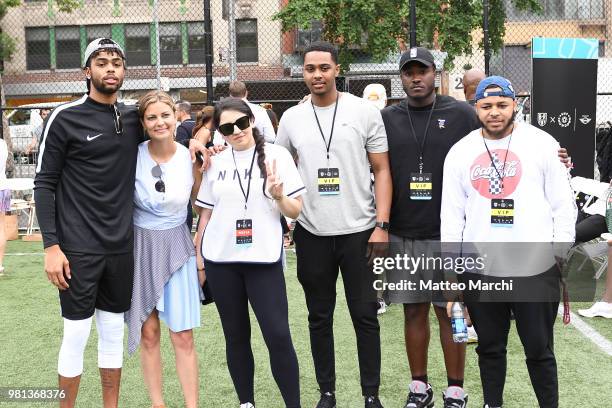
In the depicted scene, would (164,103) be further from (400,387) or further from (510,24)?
(510,24)

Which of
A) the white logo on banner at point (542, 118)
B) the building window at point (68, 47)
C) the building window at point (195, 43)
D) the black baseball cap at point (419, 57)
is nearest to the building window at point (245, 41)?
the building window at point (195, 43)

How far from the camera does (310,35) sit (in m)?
25.4

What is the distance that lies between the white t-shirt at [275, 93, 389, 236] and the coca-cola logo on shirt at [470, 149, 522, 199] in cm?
62

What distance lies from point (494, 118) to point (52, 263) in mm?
2214

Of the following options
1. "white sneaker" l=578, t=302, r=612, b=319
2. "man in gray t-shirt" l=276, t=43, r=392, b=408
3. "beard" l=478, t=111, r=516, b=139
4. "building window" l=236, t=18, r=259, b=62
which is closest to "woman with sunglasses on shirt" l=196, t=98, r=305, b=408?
"man in gray t-shirt" l=276, t=43, r=392, b=408

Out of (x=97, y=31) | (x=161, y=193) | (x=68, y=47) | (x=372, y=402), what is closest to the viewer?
(x=161, y=193)

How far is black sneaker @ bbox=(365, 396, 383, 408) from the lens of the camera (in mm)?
4164

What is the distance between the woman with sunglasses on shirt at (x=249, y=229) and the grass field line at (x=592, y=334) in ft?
A: 8.65

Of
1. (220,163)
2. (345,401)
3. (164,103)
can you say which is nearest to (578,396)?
(345,401)

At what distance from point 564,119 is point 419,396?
19.5ft

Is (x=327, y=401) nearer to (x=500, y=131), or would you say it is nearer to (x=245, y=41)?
(x=500, y=131)

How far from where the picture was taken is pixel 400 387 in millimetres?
4672

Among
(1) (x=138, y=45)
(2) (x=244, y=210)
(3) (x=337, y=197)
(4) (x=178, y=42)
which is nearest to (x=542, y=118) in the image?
(3) (x=337, y=197)

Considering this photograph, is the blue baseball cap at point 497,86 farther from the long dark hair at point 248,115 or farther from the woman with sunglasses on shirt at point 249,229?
the long dark hair at point 248,115
